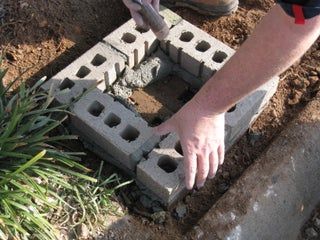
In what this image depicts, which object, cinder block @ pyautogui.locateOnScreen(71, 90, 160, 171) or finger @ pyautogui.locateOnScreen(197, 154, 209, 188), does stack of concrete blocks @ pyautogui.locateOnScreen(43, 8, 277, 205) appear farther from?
finger @ pyautogui.locateOnScreen(197, 154, 209, 188)

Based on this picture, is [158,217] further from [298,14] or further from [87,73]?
[298,14]

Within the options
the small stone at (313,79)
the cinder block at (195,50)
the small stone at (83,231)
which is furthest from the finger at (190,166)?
the small stone at (313,79)

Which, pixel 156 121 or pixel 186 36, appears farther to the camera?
pixel 186 36

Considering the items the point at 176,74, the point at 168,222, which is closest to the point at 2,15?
the point at 176,74

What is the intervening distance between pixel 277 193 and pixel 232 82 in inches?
31.2

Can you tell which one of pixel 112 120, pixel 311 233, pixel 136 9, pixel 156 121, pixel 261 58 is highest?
pixel 261 58

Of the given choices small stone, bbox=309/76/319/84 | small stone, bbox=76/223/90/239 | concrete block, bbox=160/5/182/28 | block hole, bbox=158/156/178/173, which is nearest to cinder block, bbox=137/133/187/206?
block hole, bbox=158/156/178/173

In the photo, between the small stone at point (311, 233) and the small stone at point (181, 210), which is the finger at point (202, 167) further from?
the small stone at point (311, 233)

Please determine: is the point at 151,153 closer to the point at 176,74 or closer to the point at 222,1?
the point at 176,74

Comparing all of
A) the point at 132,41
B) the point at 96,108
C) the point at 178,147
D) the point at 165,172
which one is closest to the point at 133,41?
the point at 132,41

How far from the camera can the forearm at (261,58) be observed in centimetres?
165

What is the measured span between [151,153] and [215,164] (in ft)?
1.04

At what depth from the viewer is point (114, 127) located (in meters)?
2.38

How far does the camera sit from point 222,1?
2861 mm
